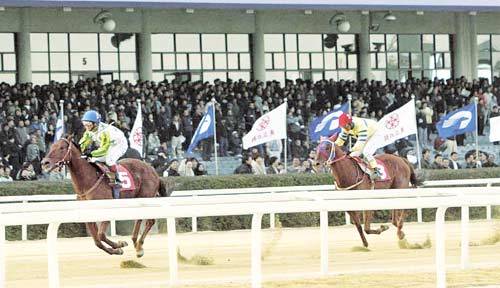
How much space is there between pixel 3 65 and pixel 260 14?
611 centimetres

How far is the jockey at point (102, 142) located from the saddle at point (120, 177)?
0.10 ft

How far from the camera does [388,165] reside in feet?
45.3

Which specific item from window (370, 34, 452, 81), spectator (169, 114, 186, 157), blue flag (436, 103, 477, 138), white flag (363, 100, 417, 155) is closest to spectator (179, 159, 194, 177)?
spectator (169, 114, 186, 157)

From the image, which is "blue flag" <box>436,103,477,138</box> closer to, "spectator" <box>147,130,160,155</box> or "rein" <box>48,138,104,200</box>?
"spectator" <box>147,130,160,155</box>

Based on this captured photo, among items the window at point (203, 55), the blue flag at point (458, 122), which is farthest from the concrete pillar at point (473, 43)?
the blue flag at point (458, 122)

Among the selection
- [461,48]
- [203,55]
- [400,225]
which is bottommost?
[400,225]

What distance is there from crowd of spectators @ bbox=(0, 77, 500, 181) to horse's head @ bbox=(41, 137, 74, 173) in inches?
241

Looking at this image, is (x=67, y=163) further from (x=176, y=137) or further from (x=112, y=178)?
(x=176, y=137)

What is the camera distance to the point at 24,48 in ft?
82.2

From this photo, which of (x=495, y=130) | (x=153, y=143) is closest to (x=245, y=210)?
(x=153, y=143)

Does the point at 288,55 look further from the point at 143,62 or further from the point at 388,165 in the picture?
the point at 388,165

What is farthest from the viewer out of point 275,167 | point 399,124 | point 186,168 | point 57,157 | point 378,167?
point 399,124

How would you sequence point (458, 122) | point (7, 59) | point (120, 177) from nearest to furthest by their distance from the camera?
point (120, 177), point (458, 122), point (7, 59)

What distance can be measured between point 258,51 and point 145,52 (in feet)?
8.90
